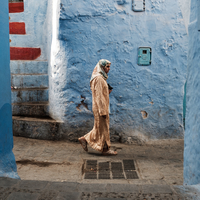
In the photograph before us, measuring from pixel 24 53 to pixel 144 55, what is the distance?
3134 mm

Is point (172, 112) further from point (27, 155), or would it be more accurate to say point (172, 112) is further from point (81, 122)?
point (27, 155)

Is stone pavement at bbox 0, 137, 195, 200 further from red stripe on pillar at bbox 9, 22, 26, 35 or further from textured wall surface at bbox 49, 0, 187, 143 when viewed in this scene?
red stripe on pillar at bbox 9, 22, 26, 35

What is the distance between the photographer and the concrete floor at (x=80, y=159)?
338cm

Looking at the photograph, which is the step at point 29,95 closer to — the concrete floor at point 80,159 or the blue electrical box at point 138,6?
the concrete floor at point 80,159

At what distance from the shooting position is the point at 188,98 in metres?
2.24

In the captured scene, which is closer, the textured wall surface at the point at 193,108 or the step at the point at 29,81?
the textured wall surface at the point at 193,108

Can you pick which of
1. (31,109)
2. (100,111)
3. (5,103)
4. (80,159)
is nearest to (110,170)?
(80,159)

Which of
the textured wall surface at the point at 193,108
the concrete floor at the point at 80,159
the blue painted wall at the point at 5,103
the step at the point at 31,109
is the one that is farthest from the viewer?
the step at the point at 31,109

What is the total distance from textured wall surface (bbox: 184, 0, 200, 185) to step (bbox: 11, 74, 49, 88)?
177 inches

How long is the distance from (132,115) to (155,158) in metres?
1.22

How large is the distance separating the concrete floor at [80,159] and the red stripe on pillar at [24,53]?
2.27 m

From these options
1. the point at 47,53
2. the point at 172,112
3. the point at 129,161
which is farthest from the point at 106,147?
Result: the point at 47,53

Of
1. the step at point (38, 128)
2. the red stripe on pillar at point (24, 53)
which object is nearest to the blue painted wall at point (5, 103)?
the step at point (38, 128)

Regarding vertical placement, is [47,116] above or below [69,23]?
below
